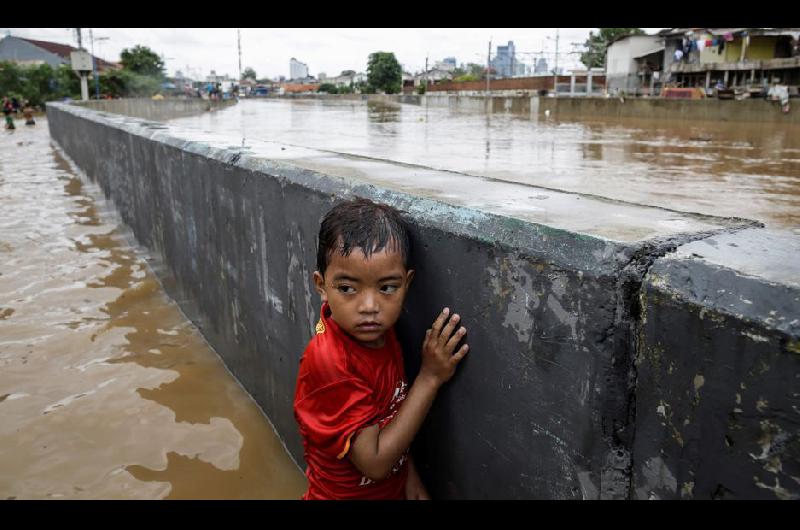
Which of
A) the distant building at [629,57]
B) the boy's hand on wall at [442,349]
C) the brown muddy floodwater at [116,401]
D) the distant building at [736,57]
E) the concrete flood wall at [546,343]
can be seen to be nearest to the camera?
the concrete flood wall at [546,343]

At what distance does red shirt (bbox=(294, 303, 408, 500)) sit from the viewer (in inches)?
59.6

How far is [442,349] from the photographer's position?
148cm

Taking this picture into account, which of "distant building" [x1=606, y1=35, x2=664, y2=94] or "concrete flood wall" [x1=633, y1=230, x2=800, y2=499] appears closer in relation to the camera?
"concrete flood wall" [x1=633, y1=230, x2=800, y2=499]

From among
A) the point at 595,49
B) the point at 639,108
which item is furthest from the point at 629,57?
the point at 595,49

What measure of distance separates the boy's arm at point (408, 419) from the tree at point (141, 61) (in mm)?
68934

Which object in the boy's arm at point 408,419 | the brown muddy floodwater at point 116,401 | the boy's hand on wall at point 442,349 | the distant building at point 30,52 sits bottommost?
the brown muddy floodwater at point 116,401

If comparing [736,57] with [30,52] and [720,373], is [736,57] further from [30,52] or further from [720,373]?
[30,52]

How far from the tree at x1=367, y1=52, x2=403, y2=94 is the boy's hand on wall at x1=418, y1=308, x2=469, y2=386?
85.2 m

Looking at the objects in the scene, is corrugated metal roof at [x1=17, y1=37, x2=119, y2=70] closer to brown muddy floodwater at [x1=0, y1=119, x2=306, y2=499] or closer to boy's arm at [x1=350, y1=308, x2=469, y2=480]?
brown muddy floodwater at [x1=0, y1=119, x2=306, y2=499]

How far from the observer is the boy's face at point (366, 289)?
4.84 feet

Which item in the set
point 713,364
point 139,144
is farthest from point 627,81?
point 713,364

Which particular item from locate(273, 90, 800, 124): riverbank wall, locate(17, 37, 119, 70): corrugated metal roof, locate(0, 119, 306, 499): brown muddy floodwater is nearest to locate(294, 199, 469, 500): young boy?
locate(0, 119, 306, 499): brown muddy floodwater

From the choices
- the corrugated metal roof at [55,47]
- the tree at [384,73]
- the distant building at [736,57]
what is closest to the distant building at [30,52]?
the corrugated metal roof at [55,47]

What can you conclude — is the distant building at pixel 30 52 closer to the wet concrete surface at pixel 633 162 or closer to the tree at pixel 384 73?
the tree at pixel 384 73
